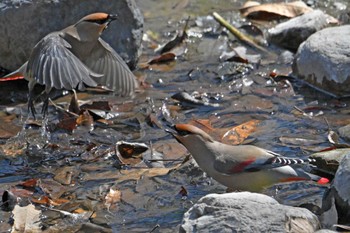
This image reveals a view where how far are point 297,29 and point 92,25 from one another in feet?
8.51

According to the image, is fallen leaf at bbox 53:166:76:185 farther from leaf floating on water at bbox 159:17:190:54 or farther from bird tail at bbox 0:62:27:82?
leaf floating on water at bbox 159:17:190:54

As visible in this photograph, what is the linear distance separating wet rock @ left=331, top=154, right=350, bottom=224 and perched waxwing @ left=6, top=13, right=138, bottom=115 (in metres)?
2.08

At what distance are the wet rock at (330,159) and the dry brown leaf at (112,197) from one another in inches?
53.6

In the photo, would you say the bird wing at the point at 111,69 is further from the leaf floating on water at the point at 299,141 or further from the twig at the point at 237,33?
the twig at the point at 237,33

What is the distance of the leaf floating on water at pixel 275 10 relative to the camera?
382 inches

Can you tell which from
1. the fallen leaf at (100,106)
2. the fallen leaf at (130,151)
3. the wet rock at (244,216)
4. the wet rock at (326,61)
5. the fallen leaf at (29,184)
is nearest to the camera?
the wet rock at (244,216)

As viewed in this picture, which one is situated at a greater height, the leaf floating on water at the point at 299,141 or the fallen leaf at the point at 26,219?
the fallen leaf at the point at 26,219

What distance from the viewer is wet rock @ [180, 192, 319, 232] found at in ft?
15.6

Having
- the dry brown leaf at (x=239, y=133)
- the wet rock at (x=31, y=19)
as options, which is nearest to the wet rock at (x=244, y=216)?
the dry brown leaf at (x=239, y=133)

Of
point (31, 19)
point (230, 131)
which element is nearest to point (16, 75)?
point (31, 19)

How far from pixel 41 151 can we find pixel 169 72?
2.06m

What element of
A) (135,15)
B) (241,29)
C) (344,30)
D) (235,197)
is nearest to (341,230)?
(235,197)

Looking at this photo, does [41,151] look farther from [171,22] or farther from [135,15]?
[171,22]

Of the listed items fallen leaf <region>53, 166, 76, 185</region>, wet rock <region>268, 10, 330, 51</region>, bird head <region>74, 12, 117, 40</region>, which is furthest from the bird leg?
wet rock <region>268, 10, 330, 51</region>
